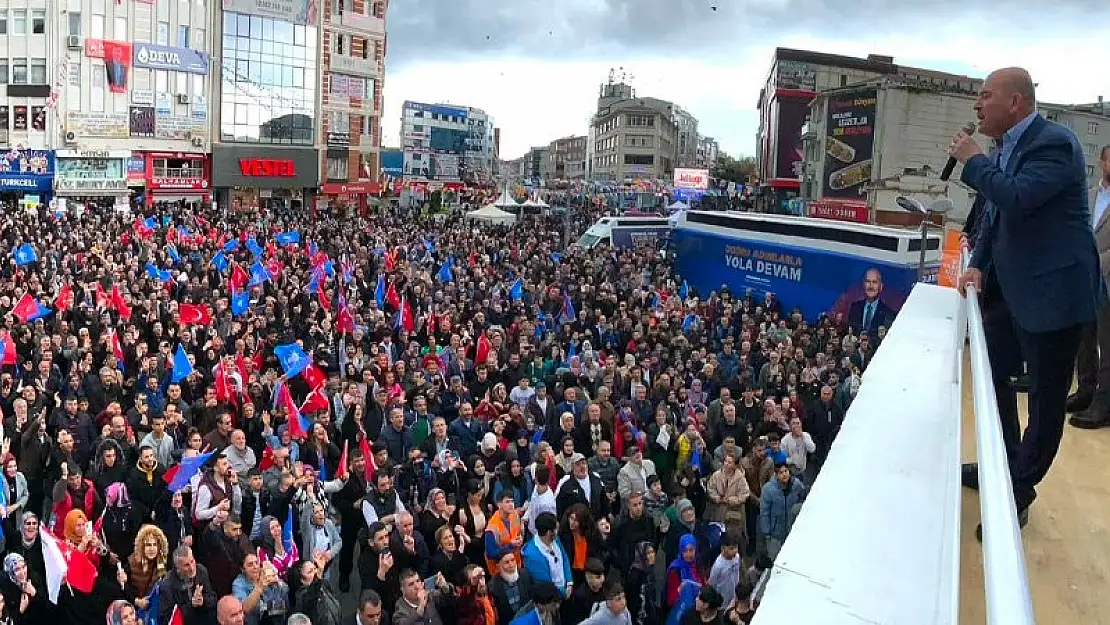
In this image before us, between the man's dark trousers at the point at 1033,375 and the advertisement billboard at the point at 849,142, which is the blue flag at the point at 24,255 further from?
the advertisement billboard at the point at 849,142

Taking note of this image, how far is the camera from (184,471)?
773 centimetres

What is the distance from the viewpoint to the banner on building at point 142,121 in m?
40.1

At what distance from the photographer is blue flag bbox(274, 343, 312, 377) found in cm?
1167

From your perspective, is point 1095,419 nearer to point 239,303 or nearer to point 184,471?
point 184,471

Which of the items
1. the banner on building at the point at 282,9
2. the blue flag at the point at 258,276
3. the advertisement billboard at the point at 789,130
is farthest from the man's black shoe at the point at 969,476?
the advertisement billboard at the point at 789,130

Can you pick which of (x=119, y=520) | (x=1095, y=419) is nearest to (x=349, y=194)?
(x=119, y=520)

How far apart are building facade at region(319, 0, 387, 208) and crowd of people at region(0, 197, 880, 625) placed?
33661 mm

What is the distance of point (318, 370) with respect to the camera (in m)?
12.0

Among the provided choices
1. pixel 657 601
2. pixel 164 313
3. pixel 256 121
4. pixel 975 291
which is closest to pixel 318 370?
pixel 164 313

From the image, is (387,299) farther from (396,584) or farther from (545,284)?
(396,584)

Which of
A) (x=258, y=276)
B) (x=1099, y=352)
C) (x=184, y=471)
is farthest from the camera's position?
(x=258, y=276)

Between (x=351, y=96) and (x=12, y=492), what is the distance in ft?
148

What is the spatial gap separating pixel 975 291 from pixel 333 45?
163 ft

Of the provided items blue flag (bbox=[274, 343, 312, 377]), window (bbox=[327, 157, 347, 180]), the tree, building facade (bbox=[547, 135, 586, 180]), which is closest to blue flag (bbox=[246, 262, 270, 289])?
blue flag (bbox=[274, 343, 312, 377])
